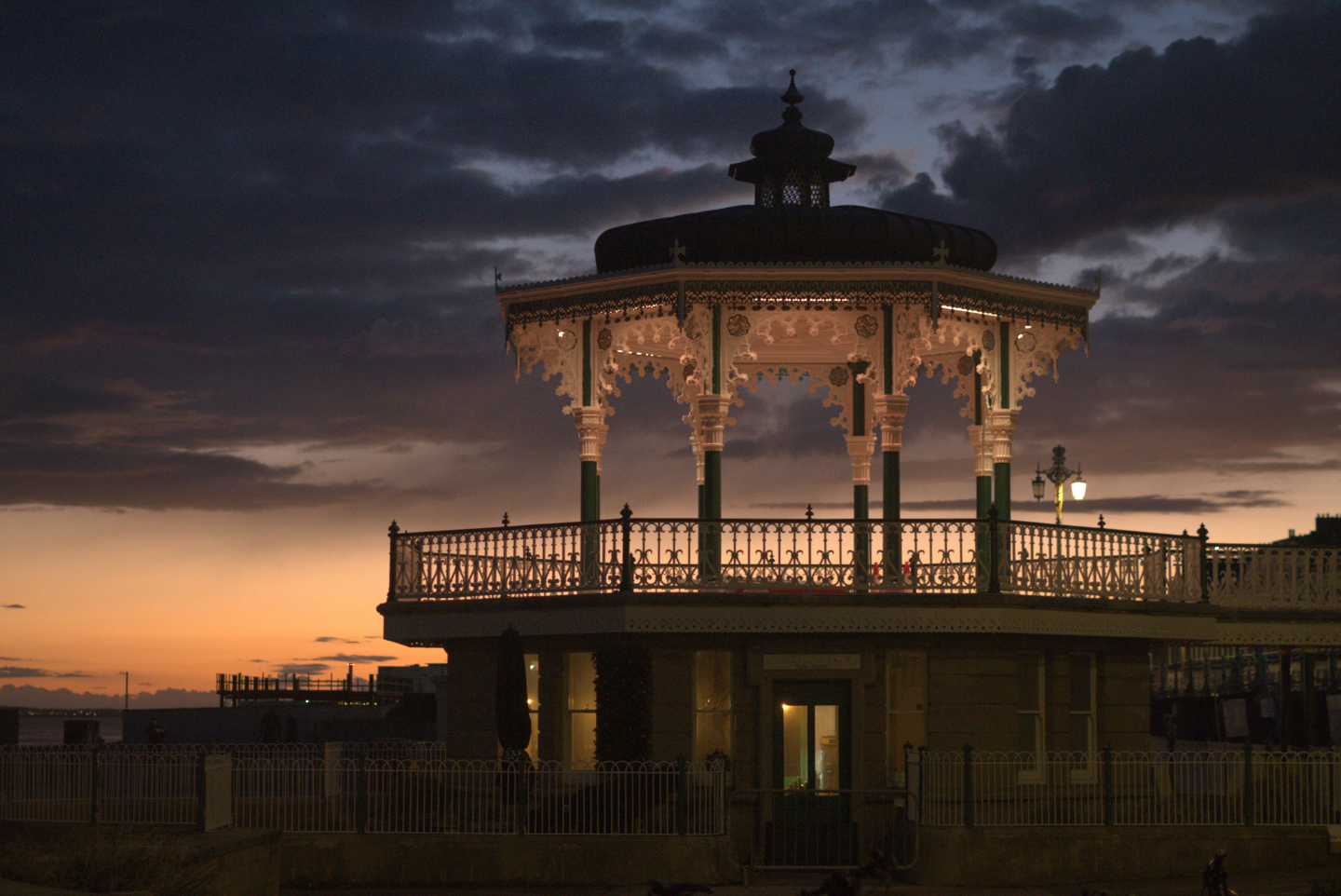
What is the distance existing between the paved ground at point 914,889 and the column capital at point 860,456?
9944 millimetres

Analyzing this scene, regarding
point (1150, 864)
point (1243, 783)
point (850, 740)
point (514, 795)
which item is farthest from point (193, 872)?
point (1243, 783)

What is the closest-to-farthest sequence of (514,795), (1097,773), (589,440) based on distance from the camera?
(514,795) → (1097,773) → (589,440)

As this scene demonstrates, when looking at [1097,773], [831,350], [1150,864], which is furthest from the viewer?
[831,350]

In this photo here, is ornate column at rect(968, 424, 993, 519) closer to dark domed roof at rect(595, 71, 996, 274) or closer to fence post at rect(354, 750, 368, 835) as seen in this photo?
dark domed roof at rect(595, 71, 996, 274)

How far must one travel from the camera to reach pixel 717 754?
960 inches

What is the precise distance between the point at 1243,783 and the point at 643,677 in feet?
28.6

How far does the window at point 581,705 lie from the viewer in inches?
1081

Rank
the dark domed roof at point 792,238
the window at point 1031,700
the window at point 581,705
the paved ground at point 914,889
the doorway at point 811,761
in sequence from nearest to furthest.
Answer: the paved ground at point 914,889 < the doorway at point 811,761 < the window at point 1031,700 < the window at point 581,705 < the dark domed roof at point 792,238

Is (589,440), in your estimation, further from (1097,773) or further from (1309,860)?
(1309,860)

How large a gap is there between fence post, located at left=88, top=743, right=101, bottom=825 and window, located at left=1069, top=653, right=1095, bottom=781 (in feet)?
48.2

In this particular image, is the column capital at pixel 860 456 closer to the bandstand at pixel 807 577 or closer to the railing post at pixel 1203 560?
the bandstand at pixel 807 577

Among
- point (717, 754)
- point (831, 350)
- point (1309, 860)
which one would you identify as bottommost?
point (1309, 860)

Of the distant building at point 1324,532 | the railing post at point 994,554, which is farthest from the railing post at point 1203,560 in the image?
the distant building at point 1324,532

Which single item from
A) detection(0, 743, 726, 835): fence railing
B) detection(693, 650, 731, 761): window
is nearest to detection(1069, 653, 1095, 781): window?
detection(693, 650, 731, 761): window
